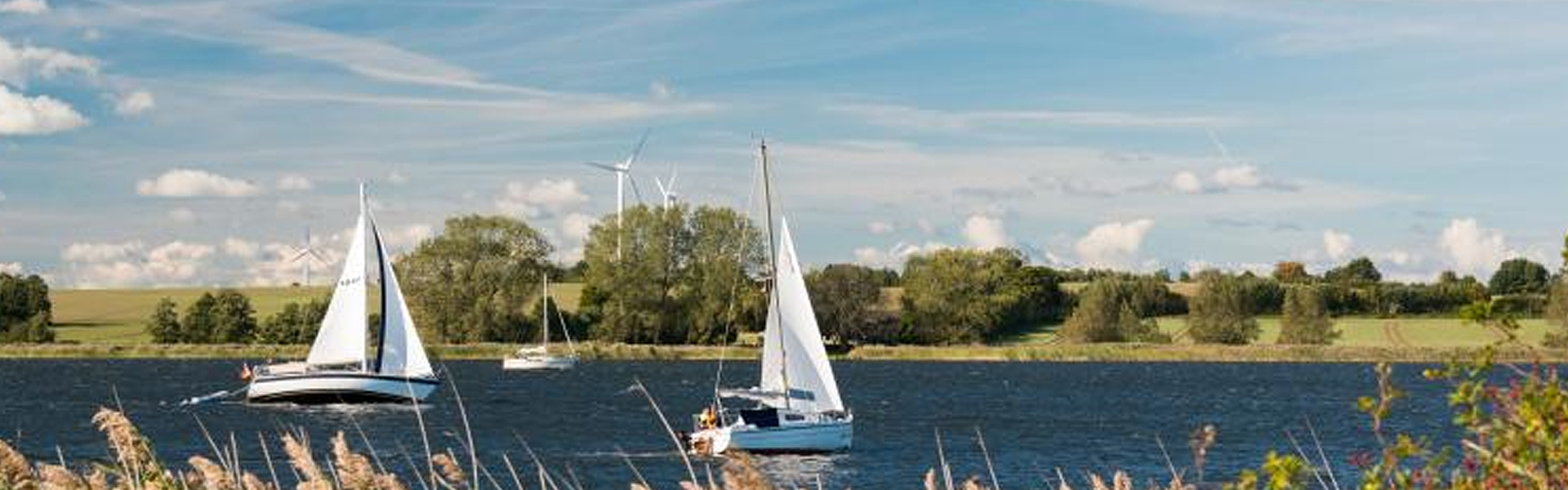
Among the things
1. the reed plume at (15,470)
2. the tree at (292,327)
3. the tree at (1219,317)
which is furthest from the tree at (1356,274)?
the reed plume at (15,470)

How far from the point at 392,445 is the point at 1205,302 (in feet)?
347

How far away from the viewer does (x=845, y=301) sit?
154 metres

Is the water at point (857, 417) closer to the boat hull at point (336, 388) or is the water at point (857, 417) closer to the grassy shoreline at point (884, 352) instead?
the boat hull at point (336, 388)

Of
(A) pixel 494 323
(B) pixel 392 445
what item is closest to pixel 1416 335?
(A) pixel 494 323

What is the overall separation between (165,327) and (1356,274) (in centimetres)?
10272

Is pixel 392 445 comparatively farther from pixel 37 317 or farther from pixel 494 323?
pixel 37 317

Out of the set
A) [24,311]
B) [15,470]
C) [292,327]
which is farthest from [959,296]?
[15,470]

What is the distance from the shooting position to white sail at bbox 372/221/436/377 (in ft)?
260

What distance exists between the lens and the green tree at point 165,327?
511 ft

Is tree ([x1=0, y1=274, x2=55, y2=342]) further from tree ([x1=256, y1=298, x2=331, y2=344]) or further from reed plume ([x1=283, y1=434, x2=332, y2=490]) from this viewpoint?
reed plume ([x1=283, y1=434, x2=332, y2=490])

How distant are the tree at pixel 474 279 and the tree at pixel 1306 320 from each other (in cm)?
5292

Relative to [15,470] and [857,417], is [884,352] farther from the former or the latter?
[15,470]

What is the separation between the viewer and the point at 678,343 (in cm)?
14875

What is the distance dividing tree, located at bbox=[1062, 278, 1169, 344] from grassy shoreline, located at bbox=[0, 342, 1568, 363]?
1551 mm
